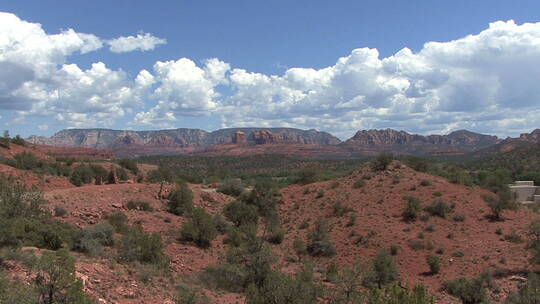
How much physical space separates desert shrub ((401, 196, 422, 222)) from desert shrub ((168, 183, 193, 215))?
59.7 ft

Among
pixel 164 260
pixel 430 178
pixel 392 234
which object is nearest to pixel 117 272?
A: pixel 164 260

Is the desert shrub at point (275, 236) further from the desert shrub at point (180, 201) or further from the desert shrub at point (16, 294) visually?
the desert shrub at point (16, 294)

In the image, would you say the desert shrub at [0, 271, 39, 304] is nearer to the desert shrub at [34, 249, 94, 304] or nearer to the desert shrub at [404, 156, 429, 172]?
the desert shrub at [34, 249, 94, 304]

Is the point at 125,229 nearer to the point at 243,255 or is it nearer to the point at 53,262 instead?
the point at 243,255

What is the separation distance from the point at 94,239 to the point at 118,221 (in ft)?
19.3

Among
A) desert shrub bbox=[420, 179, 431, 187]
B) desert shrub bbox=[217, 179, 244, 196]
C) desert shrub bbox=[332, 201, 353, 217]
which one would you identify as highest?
desert shrub bbox=[420, 179, 431, 187]

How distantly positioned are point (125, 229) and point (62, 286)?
548 inches

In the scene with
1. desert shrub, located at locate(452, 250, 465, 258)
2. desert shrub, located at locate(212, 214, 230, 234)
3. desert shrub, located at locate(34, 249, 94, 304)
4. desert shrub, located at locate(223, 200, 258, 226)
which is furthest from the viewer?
desert shrub, located at locate(223, 200, 258, 226)

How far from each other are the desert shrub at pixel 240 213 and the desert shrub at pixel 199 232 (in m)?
6.01

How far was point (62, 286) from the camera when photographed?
12250 mm

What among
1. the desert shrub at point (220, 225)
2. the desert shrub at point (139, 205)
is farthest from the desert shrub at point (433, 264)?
the desert shrub at point (139, 205)

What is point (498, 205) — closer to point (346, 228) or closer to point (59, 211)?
point (346, 228)

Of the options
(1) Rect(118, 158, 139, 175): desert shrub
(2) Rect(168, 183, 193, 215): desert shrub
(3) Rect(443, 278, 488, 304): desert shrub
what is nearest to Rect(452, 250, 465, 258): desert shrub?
(3) Rect(443, 278, 488, 304): desert shrub

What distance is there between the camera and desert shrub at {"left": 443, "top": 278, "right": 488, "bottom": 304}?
21141 mm
